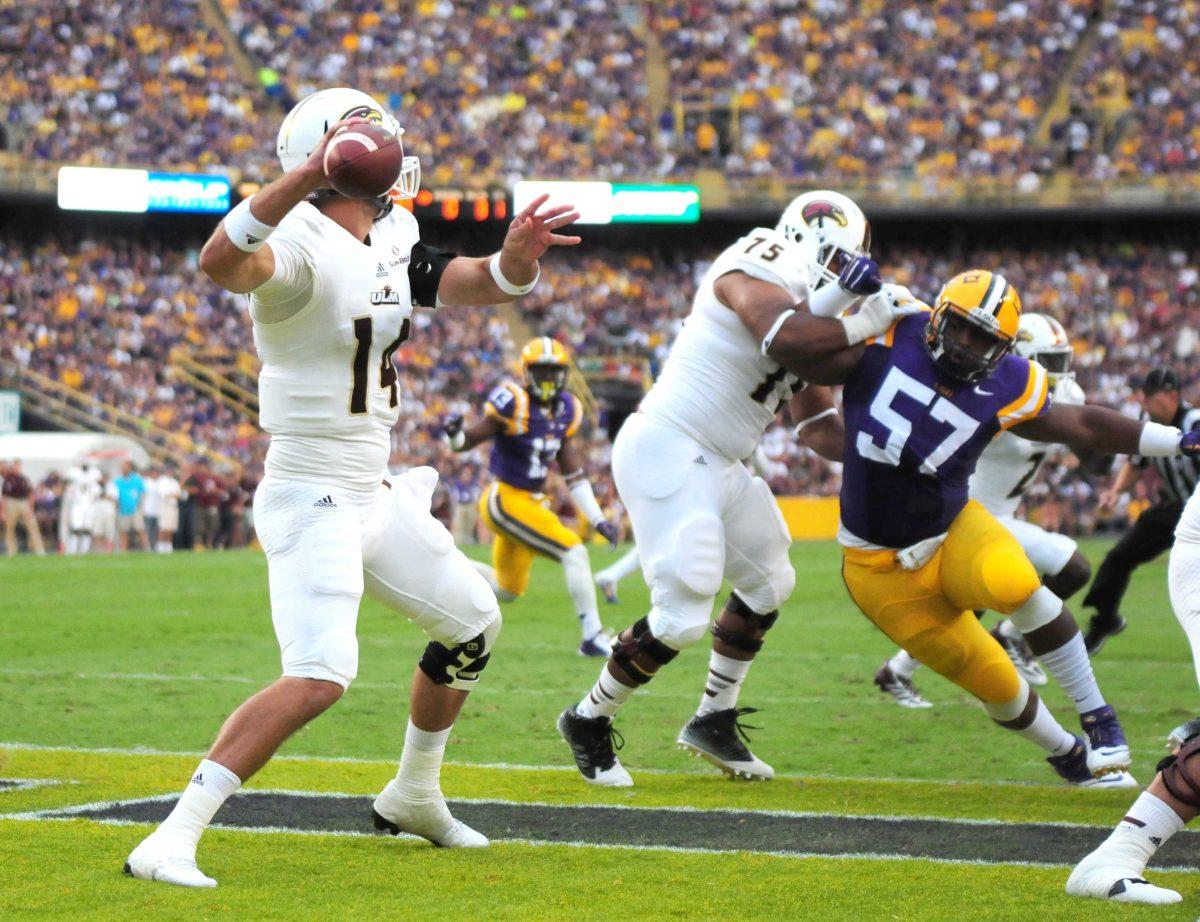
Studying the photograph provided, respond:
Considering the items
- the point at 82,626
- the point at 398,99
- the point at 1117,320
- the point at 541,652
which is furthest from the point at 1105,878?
the point at 398,99

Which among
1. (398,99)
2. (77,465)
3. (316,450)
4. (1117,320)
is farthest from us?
(398,99)

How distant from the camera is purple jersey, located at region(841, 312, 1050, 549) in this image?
17.3ft

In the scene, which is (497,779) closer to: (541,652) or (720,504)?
(720,504)

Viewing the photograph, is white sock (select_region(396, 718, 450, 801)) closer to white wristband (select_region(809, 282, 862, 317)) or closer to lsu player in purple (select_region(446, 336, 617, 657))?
white wristband (select_region(809, 282, 862, 317))

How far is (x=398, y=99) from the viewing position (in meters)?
30.5

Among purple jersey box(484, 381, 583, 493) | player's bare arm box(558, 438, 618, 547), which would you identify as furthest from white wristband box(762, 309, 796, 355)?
player's bare arm box(558, 438, 618, 547)

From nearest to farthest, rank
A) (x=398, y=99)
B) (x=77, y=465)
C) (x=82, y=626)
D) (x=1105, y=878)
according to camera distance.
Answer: (x=1105, y=878)
(x=82, y=626)
(x=77, y=465)
(x=398, y=99)

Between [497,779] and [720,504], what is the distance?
4.21ft

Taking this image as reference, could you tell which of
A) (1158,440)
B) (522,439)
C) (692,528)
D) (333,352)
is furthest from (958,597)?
(522,439)

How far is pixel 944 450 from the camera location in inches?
209

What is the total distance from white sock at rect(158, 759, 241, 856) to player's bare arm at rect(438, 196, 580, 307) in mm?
1455

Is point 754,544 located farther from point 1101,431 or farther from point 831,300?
point 1101,431

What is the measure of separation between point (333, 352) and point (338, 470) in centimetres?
32

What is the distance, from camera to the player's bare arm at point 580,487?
37.3 ft
